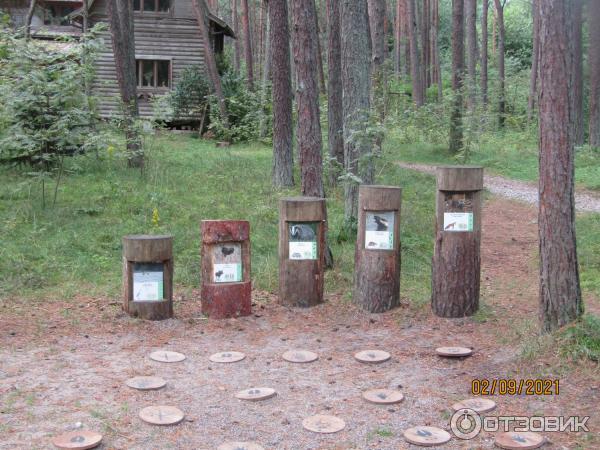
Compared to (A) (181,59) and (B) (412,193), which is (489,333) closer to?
(B) (412,193)

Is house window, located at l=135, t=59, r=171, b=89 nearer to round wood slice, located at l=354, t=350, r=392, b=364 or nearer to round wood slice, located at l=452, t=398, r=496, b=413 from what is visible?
round wood slice, located at l=354, t=350, r=392, b=364

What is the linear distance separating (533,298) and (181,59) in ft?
76.8

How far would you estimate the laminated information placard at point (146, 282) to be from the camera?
6.75 metres

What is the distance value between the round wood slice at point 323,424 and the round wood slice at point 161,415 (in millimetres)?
791

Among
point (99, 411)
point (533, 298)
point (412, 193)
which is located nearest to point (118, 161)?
point (412, 193)

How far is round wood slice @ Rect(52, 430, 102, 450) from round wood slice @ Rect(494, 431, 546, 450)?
2.27 metres

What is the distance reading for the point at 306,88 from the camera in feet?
29.6

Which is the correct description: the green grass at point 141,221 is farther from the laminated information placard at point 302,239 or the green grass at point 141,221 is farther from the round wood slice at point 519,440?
the round wood slice at point 519,440

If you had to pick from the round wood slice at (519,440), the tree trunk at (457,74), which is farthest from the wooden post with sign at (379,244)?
the tree trunk at (457,74)

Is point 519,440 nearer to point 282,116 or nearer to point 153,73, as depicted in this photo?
point 282,116

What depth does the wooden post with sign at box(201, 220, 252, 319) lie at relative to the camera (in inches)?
271

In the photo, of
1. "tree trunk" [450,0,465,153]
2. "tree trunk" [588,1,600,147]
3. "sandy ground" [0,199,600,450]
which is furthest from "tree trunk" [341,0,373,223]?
"tree trunk" [588,1,600,147]

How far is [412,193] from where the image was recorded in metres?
14.4

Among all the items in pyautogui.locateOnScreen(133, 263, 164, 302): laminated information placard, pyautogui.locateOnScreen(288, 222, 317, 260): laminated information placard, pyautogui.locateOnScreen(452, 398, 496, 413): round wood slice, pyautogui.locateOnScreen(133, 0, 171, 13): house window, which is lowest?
pyautogui.locateOnScreen(452, 398, 496, 413): round wood slice
